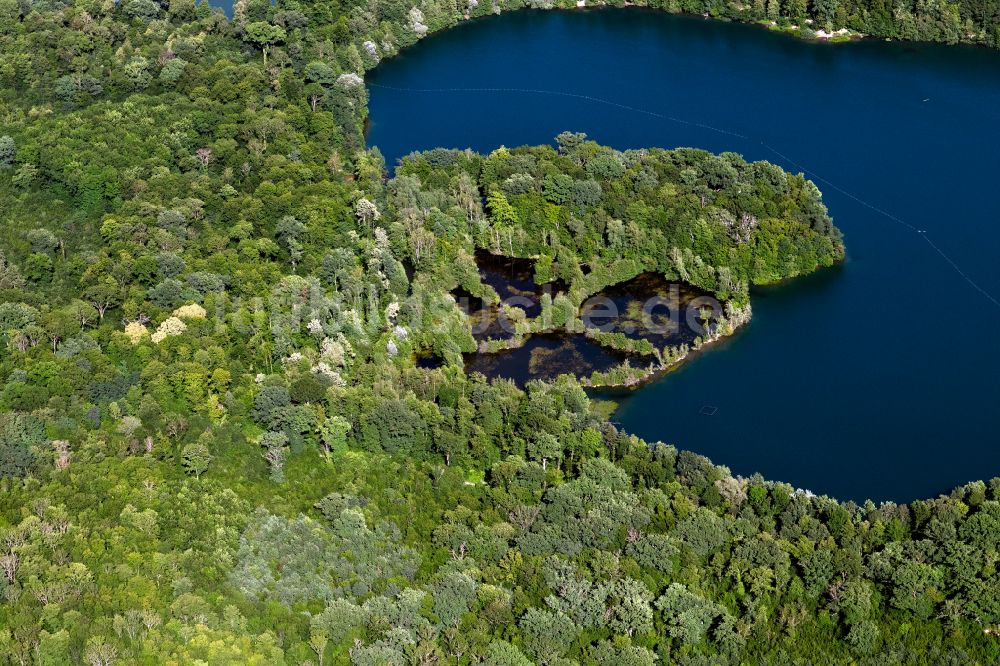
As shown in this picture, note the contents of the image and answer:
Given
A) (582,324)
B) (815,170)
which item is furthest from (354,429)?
(815,170)

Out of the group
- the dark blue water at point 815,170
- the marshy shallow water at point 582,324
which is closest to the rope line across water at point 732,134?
the dark blue water at point 815,170


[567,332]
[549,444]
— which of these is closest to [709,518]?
[549,444]

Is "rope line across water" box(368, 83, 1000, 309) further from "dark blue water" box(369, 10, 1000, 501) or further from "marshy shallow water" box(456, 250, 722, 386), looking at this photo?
"marshy shallow water" box(456, 250, 722, 386)

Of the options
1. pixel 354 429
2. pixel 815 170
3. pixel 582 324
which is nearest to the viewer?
pixel 354 429

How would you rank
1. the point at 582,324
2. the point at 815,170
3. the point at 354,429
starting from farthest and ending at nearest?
the point at 815,170 → the point at 582,324 → the point at 354,429

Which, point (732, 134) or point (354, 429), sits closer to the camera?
point (354, 429)

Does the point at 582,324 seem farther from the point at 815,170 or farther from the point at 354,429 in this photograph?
the point at 815,170

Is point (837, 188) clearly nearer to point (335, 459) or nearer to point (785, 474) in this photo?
point (785, 474)

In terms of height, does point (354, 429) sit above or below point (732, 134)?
below
